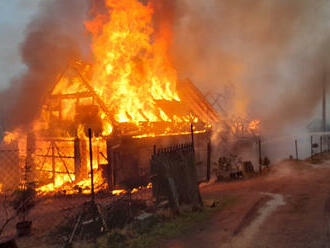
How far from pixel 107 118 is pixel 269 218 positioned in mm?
10909

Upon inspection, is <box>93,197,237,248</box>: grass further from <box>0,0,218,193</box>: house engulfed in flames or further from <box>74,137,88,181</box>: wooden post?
<box>74,137,88,181</box>: wooden post

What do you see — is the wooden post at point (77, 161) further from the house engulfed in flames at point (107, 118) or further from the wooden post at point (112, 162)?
the wooden post at point (112, 162)

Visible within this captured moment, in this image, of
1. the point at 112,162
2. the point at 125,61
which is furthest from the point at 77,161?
the point at 125,61

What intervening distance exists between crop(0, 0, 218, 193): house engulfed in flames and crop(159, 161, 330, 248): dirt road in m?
5.42

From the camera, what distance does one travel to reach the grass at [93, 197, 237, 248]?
6.89 metres

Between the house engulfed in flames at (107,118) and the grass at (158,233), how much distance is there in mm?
6846

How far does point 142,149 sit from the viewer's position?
52.9 feet

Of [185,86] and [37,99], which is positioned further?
[185,86]

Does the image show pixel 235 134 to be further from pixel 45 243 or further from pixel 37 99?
pixel 45 243

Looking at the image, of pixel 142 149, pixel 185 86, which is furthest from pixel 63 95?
pixel 185 86

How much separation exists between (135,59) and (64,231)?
14.3m

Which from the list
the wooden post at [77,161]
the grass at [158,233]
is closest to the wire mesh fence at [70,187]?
the wooden post at [77,161]

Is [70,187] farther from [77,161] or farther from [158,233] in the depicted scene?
[158,233]

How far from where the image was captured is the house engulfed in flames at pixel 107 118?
15375 mm
